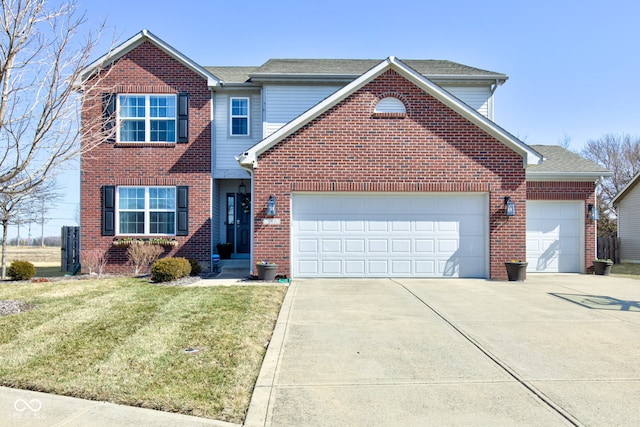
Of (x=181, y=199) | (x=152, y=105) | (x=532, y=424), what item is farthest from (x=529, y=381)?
(x=152, y=105)

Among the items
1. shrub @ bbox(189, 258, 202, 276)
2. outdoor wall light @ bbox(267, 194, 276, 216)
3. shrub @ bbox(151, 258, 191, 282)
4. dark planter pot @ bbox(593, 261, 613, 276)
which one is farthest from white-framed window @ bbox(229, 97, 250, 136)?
dark planter pot @ bbox(593, 261, 613, 276)

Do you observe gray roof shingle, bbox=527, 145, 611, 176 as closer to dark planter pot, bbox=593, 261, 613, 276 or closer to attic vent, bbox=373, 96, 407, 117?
dark planter pot, bbox=593, 261, 613, 276

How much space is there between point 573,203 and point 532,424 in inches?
492

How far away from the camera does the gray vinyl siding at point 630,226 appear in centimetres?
2277

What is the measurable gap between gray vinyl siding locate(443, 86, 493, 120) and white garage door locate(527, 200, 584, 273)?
4.06 meters

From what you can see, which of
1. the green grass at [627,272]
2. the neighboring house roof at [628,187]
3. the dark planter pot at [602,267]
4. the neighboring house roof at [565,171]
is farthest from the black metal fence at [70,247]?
the neighboring house roof at [628,187]

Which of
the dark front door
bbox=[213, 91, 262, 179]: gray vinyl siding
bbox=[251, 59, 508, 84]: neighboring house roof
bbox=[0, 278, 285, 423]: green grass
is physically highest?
bbox=[251, 59, 508, 84]: neighboring house roof

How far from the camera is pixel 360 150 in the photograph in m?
12.3

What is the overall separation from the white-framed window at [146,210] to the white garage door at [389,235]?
16.4 feet

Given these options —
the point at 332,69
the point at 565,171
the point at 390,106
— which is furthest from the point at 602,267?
the point at 332,69

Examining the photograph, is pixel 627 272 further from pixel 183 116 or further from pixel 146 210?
pixel 146 210

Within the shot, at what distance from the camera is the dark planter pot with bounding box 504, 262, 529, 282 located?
11.9 meters

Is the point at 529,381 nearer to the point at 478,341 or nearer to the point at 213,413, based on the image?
the point at 478,341

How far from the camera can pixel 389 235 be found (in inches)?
491
